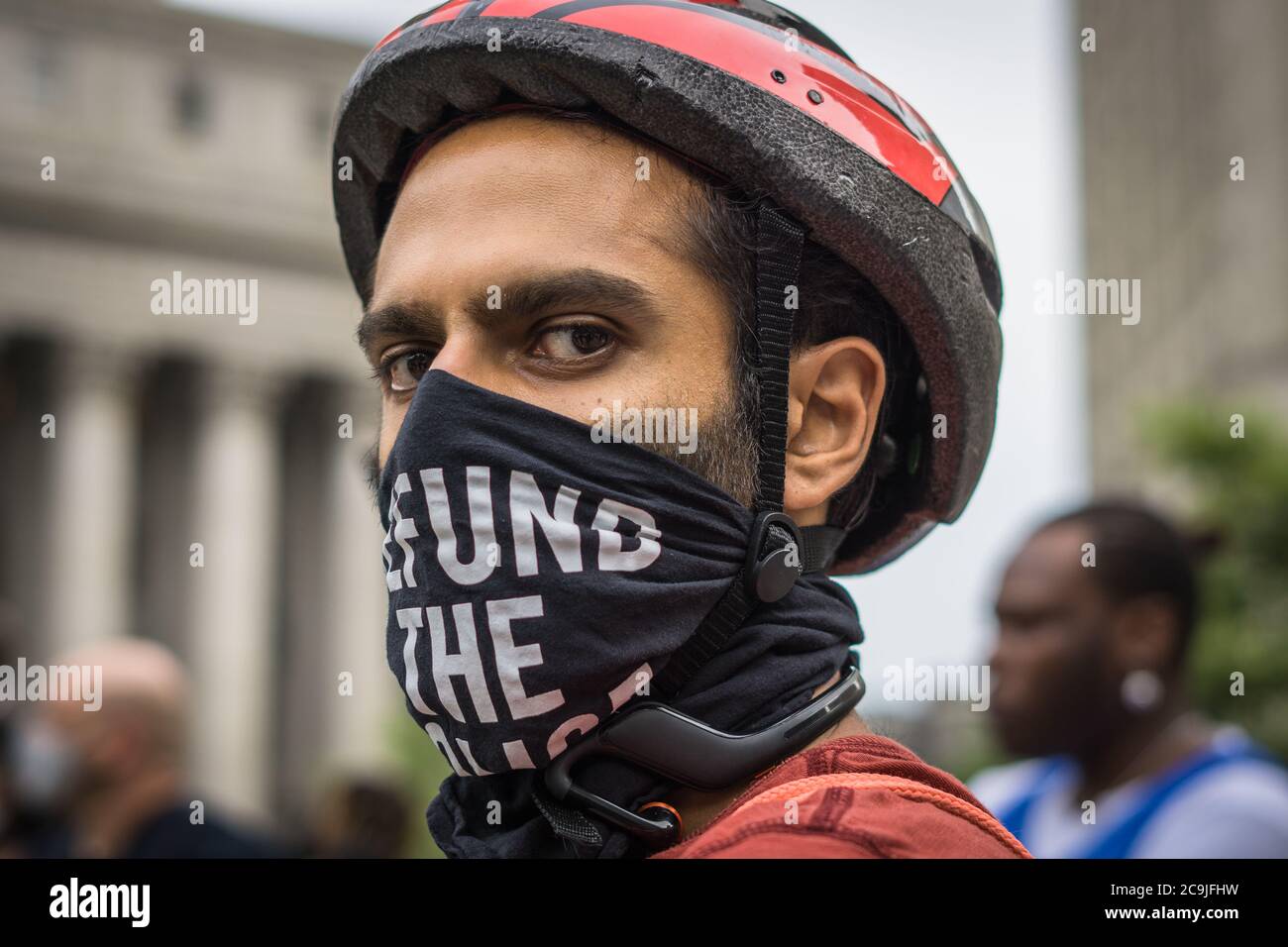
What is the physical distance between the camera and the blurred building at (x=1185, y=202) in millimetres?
27125

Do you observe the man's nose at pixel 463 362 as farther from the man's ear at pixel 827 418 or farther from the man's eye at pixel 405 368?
the man's ear at pixel 827 418

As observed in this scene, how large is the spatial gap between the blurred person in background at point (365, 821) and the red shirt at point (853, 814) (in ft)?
16.8

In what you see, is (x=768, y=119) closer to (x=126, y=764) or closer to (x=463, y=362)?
→ (x=463, y=362)

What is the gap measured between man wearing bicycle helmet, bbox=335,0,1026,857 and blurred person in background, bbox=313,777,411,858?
494 centimetres

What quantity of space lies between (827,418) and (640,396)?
38 cm

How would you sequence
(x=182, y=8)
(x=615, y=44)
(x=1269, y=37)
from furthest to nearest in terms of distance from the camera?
(x=182, y=8) → (x=1269, y=37) → (x=615, y=44)

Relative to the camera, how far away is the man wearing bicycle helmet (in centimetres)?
202

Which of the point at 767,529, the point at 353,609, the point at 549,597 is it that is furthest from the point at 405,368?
the point at 353,609

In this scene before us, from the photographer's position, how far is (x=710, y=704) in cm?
205

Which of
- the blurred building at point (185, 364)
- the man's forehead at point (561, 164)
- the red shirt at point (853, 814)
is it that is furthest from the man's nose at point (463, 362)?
the blurred building at point (185, 364)

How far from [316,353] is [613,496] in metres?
36.4

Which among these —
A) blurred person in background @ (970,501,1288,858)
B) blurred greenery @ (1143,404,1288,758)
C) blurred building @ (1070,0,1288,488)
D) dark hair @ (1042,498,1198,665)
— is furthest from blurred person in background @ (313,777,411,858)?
blurred building @ (1070,0,1288,488)
